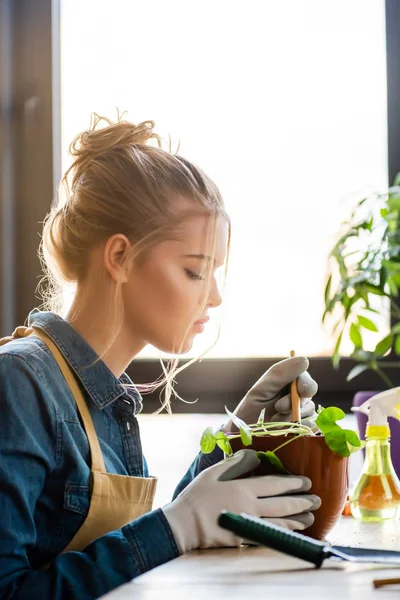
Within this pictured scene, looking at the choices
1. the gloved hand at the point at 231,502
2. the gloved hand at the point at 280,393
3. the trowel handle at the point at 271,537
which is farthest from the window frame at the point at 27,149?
the trowel handle at the point at 271,537

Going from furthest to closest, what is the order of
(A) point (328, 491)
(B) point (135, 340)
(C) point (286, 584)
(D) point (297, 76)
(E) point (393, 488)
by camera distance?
(D) point (297, 76)
(B) point (135, 340)
(E) point (393, 488)
(A) point (328, 491)
(C) point (286, 584)

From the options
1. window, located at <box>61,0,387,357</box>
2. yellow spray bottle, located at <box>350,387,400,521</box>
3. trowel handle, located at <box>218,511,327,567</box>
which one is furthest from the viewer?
window, located at <box>61,0,387,357</box>

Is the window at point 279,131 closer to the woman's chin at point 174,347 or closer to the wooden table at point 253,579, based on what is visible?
the woman's chin at point 174,347

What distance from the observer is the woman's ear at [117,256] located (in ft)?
3.79

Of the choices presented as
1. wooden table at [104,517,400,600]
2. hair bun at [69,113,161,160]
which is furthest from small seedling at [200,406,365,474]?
hair bun at [69,113,161,160]

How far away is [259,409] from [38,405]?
1.14ft

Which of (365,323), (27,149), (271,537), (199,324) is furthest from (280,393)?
(27,149)

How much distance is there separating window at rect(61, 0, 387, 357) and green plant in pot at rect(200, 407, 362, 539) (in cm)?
97

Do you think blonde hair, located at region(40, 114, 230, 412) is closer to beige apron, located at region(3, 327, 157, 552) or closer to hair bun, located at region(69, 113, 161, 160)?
hair bun, located at region(69, 113, 161, 160)

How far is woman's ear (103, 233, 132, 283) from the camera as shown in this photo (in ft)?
3.79

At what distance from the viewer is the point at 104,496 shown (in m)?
1.00

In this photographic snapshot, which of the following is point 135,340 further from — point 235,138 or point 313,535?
point 235,138

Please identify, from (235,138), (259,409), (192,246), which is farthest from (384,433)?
(235,138)

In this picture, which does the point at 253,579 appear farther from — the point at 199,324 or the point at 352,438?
the point at 199,324
